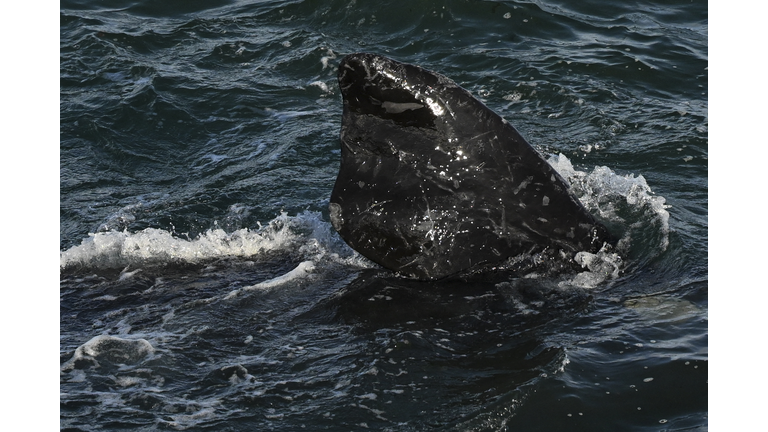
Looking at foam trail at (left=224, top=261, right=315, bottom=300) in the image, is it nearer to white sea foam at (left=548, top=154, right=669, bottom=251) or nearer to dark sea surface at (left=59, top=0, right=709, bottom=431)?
dark sea surface at (left=59, top=0, right=709, bottom=431)

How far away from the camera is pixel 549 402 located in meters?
4.43

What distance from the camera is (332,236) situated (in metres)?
6.72

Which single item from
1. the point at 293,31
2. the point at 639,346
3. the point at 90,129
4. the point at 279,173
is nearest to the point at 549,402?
the point at 639,346

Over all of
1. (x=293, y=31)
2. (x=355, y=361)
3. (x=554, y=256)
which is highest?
(x=293, y=31)

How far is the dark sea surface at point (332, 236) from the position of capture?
452 centimetres

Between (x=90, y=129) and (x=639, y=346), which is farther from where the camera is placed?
(x=90, y=129)

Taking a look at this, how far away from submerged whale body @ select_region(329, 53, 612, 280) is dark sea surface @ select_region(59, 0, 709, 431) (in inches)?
9.9

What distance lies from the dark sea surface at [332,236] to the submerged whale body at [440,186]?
9.9 inches

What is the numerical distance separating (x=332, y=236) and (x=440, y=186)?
1447 mm

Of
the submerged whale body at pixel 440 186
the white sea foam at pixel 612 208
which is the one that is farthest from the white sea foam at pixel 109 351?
the white sea foam at pixel 612 208

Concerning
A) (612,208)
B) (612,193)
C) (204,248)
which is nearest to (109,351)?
(204,248)

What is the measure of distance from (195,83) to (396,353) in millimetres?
6512

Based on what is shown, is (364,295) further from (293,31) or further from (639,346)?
(293,31)

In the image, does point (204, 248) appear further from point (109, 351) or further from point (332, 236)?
point (109, 351)
